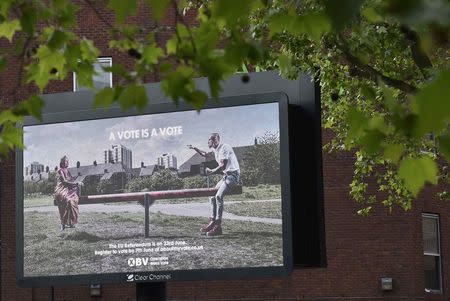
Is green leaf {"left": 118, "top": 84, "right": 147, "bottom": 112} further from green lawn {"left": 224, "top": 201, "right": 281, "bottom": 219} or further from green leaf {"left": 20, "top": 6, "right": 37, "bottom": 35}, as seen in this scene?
green lawn {"left": 224, "top": 201, "right": 281, "bottom": 219}

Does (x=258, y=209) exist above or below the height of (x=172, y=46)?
below

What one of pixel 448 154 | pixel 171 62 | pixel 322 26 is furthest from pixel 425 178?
pixel 171 62

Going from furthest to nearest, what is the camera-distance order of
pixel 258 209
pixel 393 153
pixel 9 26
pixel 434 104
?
pixel 258 209 → pixel 9 26 → pixel 393 153 → pixel 434 104

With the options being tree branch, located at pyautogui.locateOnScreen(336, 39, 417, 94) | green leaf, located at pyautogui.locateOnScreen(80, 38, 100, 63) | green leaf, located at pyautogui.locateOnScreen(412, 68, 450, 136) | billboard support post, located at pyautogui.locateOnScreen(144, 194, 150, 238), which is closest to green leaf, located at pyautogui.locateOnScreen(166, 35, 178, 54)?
green leaf, located at pyautogui.locateOnScreen(80, 38, 100, 63)

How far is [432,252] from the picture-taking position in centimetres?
2345

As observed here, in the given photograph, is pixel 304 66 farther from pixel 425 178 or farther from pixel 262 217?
pixel 425 178

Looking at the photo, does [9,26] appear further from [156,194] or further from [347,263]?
[347,263]

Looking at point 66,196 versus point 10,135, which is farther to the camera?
point 66,196

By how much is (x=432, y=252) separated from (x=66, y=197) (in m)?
10.8

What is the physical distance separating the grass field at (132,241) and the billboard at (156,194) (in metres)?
0.02

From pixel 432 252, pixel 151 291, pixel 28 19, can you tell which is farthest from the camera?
pixel 432 252

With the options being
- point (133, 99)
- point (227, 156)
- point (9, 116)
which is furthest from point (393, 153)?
point (227, 156)

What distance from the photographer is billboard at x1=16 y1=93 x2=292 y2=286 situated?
14328 millimetres

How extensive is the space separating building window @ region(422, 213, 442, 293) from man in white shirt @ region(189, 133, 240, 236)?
9841 mm
